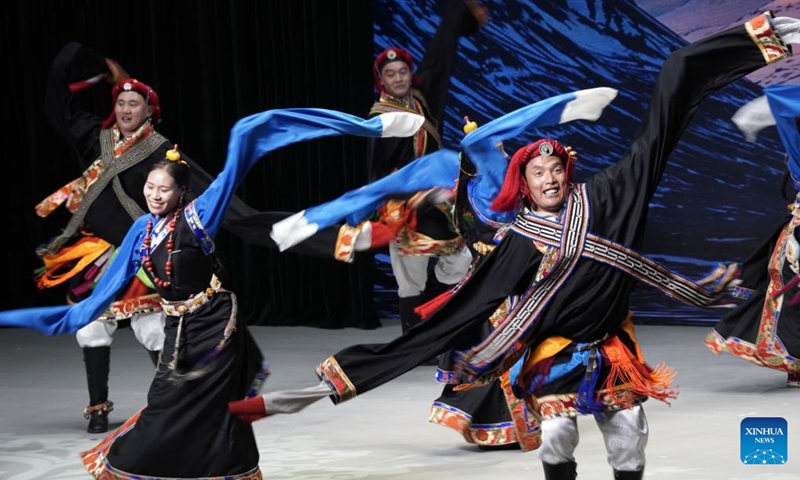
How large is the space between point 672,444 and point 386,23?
14.3 feet

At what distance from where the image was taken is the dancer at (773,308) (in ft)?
17.5

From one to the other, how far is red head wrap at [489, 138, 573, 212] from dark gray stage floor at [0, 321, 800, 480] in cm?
106

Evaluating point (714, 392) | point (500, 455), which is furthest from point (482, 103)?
point (500, 455)

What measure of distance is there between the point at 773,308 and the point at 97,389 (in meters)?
2.71

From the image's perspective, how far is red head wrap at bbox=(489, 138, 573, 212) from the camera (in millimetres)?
3424

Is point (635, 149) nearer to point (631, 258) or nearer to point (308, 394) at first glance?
point (631, 258)

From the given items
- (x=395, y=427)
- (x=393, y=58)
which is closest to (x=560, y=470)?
(x=395, y=427)

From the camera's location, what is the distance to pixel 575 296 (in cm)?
331

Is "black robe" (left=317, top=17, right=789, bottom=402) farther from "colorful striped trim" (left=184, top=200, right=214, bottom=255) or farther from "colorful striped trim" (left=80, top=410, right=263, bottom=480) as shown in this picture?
"colorful striped trim" (left=184, top=200, right=214, bottom=255)

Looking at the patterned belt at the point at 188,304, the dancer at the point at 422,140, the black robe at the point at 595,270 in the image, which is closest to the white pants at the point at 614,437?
the black robe at the point at 595,270

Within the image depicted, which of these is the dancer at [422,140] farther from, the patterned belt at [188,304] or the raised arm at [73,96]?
the patterned belt at [188,304]

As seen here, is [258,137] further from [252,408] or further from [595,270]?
[595,270]

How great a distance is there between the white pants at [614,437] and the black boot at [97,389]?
2329mm

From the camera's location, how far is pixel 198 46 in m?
8.39
